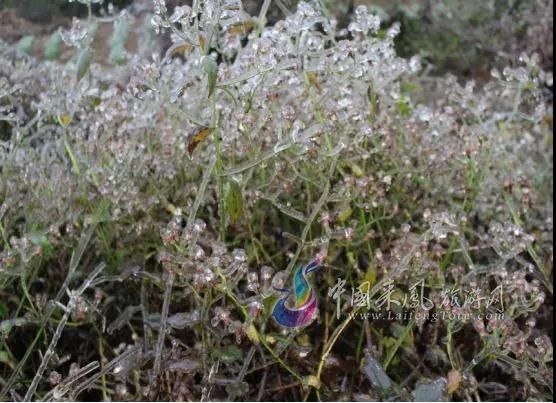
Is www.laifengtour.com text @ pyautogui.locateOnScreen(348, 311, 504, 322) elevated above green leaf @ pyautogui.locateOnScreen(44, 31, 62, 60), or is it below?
below

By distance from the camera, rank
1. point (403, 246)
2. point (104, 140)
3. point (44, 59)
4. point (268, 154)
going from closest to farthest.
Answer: point (268, 154) < point (403, 246) < point (104, 140) < point (44, 59)

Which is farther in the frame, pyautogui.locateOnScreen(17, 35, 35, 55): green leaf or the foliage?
pyautogui.locateOnScreen(17, 35, 35, 55): green leaf

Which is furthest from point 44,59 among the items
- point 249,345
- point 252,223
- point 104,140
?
point 249,345

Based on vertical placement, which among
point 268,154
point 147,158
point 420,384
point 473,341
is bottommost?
point 473,341

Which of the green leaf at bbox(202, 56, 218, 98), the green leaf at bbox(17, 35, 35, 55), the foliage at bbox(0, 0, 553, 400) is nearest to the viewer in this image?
the green leaf at bbox(202, 56, 218, 98)

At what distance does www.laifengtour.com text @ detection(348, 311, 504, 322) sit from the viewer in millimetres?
921

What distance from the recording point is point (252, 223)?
1.19 m

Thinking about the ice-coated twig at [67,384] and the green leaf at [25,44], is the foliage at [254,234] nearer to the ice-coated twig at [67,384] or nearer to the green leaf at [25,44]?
the ice-coated twig at [67,384]

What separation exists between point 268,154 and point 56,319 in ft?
1.48

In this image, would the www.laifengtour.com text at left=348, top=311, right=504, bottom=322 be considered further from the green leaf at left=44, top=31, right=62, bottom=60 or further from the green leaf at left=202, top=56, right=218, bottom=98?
the green leaf at left=44, top=31, right=62, bottom=60

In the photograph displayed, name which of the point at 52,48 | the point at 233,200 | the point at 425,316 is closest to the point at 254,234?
the point at 233,200

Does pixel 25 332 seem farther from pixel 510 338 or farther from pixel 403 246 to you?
pixel 510 338

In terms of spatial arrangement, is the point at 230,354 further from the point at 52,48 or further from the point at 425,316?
the point at 52,48

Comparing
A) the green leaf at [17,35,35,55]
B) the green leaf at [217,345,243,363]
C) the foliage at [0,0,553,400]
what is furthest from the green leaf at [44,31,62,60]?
the green leaf at [217,345,243,363]
